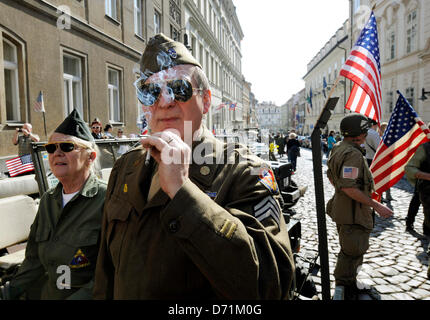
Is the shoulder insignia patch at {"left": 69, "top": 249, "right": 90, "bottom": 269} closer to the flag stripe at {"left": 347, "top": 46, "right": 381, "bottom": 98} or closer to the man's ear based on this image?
the man's ear

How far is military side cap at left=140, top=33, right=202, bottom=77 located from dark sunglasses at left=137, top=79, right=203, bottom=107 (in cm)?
9

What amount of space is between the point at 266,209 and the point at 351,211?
263cm

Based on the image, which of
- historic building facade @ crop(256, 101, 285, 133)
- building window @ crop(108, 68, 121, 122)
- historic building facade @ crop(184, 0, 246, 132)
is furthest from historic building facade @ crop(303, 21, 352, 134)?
historic building facade @ crop(256, 101, 285, 133)

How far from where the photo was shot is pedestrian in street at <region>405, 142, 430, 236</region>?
161 inches

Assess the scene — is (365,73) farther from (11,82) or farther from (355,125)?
(11,82)

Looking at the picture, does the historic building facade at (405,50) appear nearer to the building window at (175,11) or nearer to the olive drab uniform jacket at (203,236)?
the building window at (175,11)

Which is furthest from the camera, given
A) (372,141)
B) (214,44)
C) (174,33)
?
(214,44)

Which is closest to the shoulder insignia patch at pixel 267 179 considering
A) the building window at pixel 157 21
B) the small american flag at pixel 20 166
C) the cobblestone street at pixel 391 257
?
the cobblestone street at pixel 391 257

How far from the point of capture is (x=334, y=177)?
3555mm

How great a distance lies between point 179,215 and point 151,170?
→ 504 millimetres

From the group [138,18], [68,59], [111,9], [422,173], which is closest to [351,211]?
[422,173]

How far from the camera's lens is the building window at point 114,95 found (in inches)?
509

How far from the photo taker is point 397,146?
13.6ft
